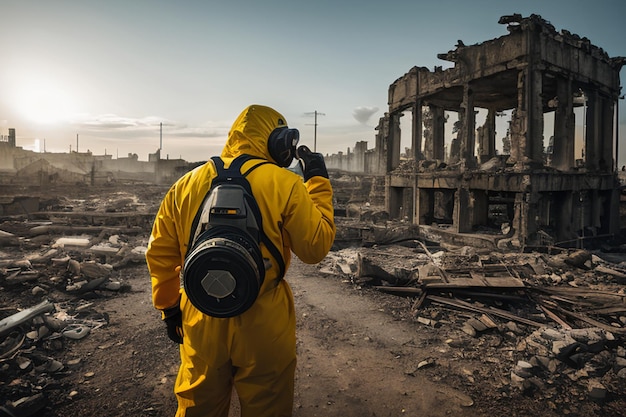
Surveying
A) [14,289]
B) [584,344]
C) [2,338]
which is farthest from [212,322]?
[14,289]

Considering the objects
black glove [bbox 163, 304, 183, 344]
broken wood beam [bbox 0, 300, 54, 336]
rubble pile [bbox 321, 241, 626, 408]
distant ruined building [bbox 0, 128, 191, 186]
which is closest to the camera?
black glove [bbox 163, 304, 183, 344]

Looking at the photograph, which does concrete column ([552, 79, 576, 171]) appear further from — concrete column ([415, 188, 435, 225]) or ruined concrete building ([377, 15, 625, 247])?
concrete column ([415, 188, 435, 225])

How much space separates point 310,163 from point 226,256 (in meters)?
0.94

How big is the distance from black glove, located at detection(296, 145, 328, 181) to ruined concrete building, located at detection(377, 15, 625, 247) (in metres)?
10.3

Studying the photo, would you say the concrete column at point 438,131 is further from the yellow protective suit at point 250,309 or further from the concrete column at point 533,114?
the yellow protective suit at point 250,309

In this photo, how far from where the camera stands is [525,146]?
11164mm

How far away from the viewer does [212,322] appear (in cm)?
180

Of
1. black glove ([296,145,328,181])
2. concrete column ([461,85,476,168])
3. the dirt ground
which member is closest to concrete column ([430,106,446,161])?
concrete column ([461,85,476,168])

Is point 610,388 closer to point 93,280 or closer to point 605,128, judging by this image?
point 93,280

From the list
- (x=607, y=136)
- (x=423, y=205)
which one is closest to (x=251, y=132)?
(x=423, y=205)

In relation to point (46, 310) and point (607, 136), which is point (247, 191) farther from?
point (607, 136)

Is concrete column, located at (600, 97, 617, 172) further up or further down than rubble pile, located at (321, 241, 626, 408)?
further up

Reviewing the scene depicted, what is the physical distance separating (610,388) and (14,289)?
26.6ft

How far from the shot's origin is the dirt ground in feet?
10.2
